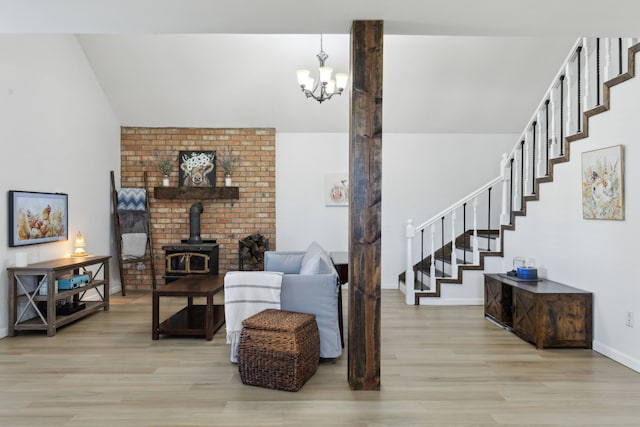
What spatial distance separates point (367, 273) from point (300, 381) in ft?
2.95

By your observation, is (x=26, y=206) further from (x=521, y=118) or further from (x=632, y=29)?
(x=521, y=118)

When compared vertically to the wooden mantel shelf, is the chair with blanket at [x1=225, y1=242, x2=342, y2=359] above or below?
below

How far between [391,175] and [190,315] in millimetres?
3857

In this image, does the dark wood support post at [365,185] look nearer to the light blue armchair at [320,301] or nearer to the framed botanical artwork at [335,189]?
the light blue armchair at [320,301]

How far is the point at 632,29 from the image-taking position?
10.2 feet

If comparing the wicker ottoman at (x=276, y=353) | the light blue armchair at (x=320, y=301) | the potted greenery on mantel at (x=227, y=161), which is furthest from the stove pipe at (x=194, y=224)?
the wicker ottoman at (x=276, y=353)

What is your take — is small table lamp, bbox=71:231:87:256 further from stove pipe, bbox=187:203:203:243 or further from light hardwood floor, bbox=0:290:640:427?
stove pipe, bbox=187:203:203:243

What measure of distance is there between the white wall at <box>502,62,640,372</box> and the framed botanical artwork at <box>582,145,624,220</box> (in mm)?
49

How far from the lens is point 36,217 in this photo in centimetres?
491

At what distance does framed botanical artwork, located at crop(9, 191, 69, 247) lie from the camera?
4566 millimetres

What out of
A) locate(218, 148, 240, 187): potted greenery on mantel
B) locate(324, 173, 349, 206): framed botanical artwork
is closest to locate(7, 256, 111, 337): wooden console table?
locate(218, 148, 240, 187): potted greenery on mantel

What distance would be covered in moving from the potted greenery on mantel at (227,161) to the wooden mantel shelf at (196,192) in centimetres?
18

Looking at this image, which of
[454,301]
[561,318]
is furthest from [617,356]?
[454,301]

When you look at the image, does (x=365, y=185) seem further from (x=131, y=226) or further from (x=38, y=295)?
(x=131, y=226)
